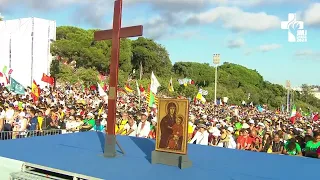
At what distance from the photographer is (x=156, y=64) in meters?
67.9

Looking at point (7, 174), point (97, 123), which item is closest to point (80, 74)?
point (97, 123)

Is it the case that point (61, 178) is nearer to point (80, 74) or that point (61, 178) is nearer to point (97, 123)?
point (97, 123)

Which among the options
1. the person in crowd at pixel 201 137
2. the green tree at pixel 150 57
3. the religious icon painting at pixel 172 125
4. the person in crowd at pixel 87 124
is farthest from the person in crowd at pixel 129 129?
the green tree at pixel 150 57

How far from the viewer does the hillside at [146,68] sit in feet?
167

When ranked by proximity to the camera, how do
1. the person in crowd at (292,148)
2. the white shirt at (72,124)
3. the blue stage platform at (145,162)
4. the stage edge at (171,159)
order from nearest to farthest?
1. the blue stage platform at (145,162)
2. the stage edge at (171,159)
3. the person in crowd at (292,148)
4. the white shirt at (72,124)

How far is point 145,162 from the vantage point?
707cm

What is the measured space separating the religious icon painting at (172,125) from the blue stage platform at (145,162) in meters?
0.41

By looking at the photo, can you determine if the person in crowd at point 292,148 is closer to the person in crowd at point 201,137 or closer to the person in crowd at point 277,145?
the person in crowd at point 277,145

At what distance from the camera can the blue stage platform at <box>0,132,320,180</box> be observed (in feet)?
20.3

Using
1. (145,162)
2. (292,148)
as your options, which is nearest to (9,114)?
(145,162)

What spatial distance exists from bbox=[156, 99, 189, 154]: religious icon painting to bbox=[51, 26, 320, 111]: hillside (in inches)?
1353

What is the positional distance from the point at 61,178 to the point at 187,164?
223 cm

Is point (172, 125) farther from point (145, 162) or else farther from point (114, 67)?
point (114, 67)

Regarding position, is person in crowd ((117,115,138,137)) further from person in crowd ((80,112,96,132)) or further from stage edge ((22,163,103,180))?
stage edge ((22,163,103,180))
